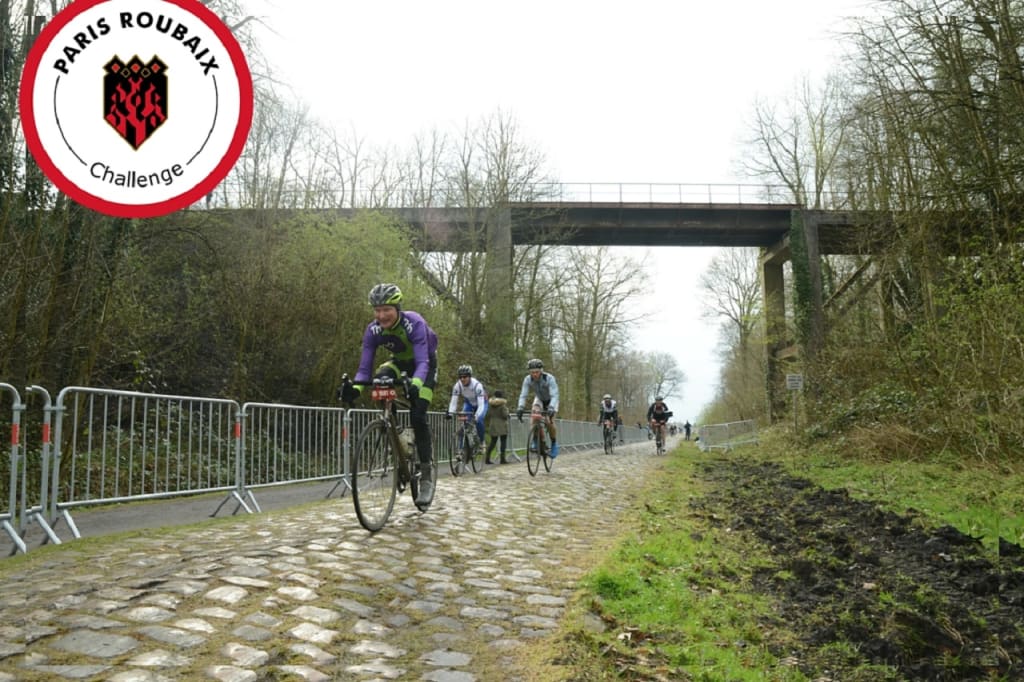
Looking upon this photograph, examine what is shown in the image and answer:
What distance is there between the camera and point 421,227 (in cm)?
2833

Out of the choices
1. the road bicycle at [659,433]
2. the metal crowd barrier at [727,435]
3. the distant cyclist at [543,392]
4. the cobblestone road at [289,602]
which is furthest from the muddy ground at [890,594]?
the metal crowd barrier at [727,435]

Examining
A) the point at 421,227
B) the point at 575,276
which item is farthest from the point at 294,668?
the point at 575,276

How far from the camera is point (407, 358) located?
755cm

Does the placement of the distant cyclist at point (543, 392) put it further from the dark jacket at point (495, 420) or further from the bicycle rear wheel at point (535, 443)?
the dark jacket at point (495, 420)

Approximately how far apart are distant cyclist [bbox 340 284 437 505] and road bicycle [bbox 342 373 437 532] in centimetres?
10

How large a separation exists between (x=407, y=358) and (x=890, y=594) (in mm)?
4701

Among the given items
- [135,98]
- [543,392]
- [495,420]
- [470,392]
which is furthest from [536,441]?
[135,98]

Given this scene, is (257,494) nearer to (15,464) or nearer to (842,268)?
(15,464)

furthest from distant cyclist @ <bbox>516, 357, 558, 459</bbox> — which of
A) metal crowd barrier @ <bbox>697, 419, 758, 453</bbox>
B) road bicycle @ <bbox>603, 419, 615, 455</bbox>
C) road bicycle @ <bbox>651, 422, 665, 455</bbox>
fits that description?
metal crowd barrier @ <bbox>697, 419, 758, 453</bbox>

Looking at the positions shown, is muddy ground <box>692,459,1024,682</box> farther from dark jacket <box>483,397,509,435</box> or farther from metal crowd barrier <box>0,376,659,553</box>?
dark jacket <box>483,397,509,435</box>

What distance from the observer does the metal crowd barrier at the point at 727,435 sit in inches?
1248

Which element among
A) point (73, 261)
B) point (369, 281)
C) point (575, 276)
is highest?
point (575, 276)

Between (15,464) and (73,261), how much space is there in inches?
174

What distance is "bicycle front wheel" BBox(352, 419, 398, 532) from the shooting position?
634 centimetres
